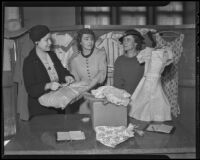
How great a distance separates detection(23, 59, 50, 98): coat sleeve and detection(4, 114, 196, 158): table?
13cm

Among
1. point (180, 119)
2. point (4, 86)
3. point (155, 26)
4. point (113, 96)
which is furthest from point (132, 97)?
point (4, 86)

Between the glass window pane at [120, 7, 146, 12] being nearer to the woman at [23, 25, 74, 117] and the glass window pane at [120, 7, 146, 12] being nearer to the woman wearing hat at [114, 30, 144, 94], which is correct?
the woman wearing hat at [114, 30, 144, 94]

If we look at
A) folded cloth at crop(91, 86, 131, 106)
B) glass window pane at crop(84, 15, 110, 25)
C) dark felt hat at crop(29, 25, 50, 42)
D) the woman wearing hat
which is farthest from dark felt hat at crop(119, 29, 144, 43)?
dark felt hat at crop(29, 25, 50, 42)

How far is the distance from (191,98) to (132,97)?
290 millimetres

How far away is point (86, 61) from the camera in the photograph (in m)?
1.66

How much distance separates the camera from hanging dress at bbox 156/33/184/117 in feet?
5.46

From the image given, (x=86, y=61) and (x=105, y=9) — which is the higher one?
(x=105, y=9)

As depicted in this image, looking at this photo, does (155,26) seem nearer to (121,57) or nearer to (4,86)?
(121,57)

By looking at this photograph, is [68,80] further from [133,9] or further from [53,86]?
[133,9]

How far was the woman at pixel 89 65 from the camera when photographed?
1655 mm

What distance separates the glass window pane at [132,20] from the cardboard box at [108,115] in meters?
0.41

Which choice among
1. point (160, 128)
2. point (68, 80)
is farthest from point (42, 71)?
point (160, 128)

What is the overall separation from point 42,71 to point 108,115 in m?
0.39

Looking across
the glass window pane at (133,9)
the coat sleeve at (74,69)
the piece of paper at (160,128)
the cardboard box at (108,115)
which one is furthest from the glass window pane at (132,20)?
the piece of paper at (160,128)
